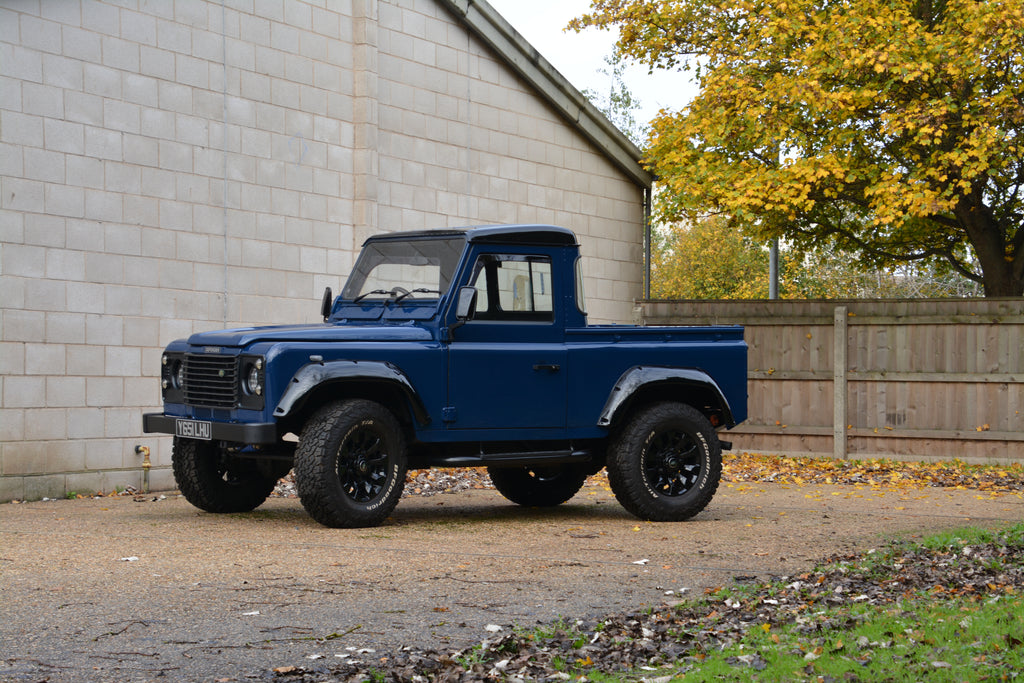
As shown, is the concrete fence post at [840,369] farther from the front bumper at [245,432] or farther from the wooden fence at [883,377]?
the front bumper at [245,432]

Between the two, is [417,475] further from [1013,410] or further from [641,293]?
[1013,410]

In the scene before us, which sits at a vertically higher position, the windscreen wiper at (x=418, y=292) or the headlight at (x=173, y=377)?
the windscreen wiper at (x=418, y=292)

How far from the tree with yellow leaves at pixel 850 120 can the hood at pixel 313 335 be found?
813 centimetres

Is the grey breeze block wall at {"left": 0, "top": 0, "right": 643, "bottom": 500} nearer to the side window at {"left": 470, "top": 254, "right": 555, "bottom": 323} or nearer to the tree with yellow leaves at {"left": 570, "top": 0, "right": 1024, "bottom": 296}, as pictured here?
the tree with yellow leaves at {"left": 570, "top": 0, "right": 1024, "bottom": 296}

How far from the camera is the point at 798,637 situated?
540 centimetres

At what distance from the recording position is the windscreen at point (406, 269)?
941cm

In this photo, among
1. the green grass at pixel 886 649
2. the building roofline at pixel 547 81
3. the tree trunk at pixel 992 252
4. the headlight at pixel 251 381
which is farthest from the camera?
the tree trunk at pixel 992 252

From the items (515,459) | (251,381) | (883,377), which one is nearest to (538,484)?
(515,459)

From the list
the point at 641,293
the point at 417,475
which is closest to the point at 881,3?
the point at 641,293

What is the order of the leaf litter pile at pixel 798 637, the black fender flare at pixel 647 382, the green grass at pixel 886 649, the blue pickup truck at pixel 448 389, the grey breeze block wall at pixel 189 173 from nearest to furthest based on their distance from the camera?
the green grass at pixel 886 649 < the leaf litter pile at pixel 798 637 < the blue pickup truck at pixel 448 389 < the black fender flare at pixel 647 382 < the grey breeze block wall at pixel 189 173

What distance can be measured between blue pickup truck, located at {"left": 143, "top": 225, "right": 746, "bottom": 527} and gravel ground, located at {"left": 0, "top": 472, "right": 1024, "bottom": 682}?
1.24 feet

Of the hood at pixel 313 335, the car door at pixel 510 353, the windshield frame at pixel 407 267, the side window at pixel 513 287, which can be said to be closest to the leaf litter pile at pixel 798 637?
the car door at pixel 510 353

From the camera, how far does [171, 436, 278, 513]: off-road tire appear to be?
9.42m

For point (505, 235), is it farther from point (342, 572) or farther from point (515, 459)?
point (342, 572)
